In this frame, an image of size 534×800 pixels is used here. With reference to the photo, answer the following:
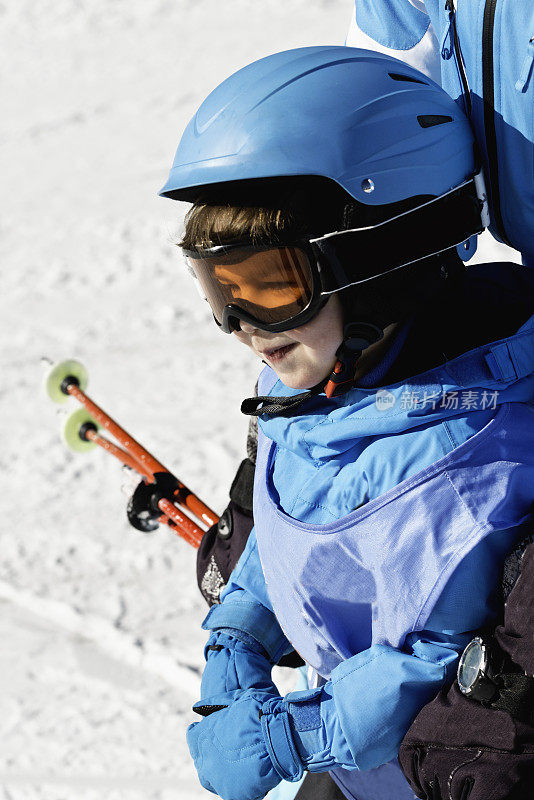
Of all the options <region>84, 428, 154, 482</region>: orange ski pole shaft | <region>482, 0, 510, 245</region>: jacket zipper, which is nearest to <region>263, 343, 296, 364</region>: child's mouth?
<region>482, 0, 510, 245</region>: jacket zipper

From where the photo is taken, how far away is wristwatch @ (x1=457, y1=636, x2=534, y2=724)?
4.47 ft

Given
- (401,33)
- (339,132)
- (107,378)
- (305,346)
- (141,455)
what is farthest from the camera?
(107,378)

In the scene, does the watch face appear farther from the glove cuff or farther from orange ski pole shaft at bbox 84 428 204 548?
orange ski pole shaft at bbox 84 428 204 548

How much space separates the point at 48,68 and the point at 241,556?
7.78m

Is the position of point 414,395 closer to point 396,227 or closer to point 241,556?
point 396,227

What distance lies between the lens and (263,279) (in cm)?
155

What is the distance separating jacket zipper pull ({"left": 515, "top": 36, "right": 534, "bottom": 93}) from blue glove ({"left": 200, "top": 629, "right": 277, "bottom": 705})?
1114 millimetres

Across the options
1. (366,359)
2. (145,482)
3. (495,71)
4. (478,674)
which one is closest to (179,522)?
(145,482)

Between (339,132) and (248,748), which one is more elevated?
(339,132)

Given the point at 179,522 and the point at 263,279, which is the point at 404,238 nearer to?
the point at 263,279

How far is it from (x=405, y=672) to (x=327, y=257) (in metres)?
0.65

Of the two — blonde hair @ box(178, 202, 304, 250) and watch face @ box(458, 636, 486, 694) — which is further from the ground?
blonde hair @ box(178, 202, 304, 250)

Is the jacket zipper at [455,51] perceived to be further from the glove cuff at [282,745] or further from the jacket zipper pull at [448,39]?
the glove cuff at [282,745]

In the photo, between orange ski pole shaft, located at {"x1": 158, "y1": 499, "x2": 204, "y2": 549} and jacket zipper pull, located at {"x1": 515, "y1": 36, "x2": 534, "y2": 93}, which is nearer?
jacket zipper pull, located at {"x1": 515, "y1": 36, "x2": 534, "y2": 93}
